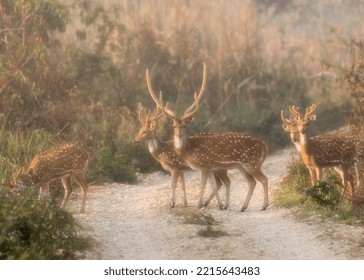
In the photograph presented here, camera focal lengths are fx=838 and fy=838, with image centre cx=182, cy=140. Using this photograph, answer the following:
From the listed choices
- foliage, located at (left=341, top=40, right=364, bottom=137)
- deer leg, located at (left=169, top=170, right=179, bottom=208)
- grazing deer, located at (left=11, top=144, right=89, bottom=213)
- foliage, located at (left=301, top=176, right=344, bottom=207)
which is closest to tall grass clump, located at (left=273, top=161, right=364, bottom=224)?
foliage, located at (left=301, top=176, right=344, bottom=207)

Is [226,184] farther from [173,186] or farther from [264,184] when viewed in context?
[173,186]

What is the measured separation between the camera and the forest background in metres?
15.9

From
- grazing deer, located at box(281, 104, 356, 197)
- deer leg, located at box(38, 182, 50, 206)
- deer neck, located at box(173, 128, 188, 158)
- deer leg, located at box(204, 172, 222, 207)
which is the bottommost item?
deer leg, located at box(204, 172, 222, 207)

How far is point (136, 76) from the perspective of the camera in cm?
2050

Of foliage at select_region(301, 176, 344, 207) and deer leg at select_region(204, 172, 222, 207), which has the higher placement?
foliage at select_region(301, 176, 344, 207)

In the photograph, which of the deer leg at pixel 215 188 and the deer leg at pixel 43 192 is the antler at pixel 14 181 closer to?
the deer leg at pixel 43 192

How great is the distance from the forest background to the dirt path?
178 centimetres

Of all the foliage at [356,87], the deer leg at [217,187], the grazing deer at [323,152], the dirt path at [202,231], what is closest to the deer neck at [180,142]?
the deer leg at [217,187]

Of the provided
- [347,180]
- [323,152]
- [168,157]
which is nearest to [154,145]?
[168,157]

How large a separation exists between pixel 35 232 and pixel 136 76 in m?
11.5

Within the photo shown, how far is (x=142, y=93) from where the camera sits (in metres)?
19.8

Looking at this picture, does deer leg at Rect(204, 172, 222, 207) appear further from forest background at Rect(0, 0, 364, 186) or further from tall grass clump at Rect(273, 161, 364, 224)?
forest background at Rect(0, 0, 364, 186)

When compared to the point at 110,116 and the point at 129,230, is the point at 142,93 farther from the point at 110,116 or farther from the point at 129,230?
the point at 129,230
